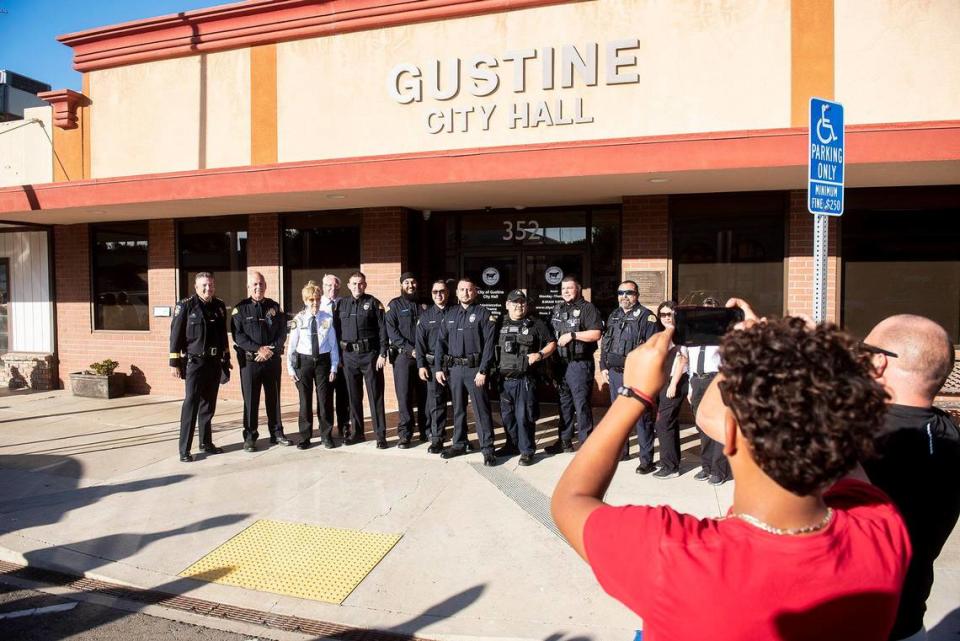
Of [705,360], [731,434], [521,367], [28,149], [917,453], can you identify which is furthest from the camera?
[28,149]

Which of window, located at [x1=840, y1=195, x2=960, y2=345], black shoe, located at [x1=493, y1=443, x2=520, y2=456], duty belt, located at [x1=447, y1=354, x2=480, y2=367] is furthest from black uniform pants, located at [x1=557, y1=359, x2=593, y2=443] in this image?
window, located at [x1=840, y1=195, x2=960, y2=345]

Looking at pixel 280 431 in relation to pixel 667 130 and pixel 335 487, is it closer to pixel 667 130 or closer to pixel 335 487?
pixel 335 487

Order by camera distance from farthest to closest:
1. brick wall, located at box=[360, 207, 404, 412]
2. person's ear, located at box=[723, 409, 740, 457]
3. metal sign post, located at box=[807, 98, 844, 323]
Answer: brick wall, located at box=[360, 207, 404, 412]
metal sign post, located at box=[807, 98, 844, 323]
person's ear, located at box=[723, 409, 740, 457]

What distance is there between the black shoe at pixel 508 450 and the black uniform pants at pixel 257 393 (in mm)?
2598

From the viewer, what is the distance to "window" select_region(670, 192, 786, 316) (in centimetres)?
803

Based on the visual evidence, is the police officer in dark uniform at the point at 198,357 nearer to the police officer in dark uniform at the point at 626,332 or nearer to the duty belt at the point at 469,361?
the duty belt at the point at 469,361

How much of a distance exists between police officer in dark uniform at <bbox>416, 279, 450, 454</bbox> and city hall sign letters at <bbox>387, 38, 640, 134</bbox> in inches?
101

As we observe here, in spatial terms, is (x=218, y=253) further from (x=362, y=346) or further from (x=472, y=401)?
(x=472, y=401)

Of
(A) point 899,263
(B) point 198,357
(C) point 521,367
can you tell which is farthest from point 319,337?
(A) point 899,263

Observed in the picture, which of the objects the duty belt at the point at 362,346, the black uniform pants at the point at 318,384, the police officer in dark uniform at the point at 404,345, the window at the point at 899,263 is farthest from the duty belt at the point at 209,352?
the window at the point at 899,263

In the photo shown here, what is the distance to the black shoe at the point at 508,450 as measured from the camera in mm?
7047

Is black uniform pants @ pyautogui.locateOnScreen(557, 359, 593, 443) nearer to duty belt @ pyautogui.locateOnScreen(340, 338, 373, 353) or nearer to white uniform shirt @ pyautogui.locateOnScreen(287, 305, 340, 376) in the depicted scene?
duty belt @ pyautogui.locateOnScreen(340, 338, 373, 353)

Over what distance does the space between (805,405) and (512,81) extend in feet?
25.6

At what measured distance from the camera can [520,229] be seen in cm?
951
